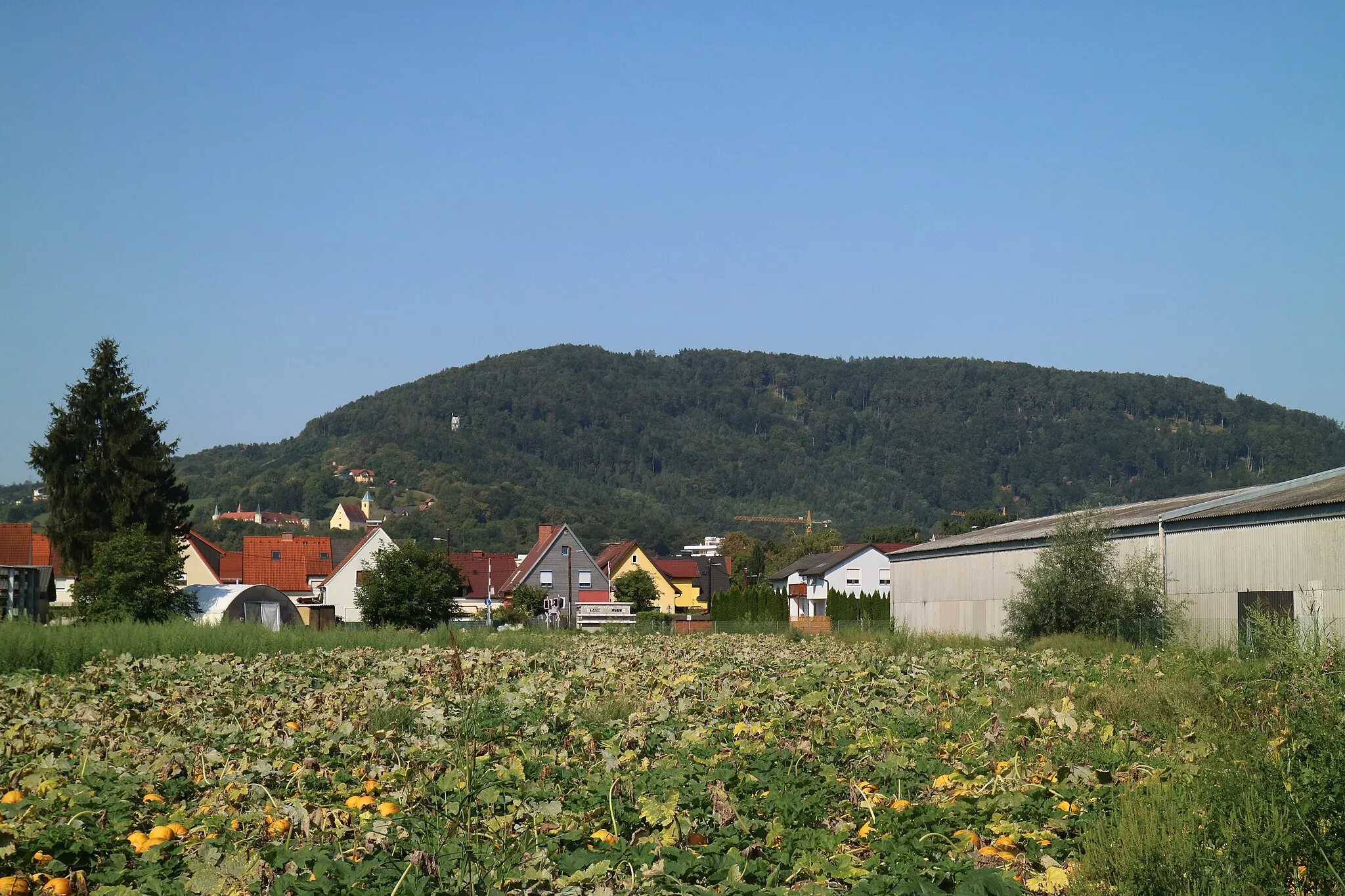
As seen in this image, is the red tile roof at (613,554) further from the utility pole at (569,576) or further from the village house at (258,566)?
the village house at (258,566)

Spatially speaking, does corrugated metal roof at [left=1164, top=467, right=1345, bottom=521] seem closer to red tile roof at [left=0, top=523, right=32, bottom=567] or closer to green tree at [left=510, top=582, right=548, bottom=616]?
green tree at [left=510, top=582, right=548, bottom=616]

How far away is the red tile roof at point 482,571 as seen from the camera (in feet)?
303

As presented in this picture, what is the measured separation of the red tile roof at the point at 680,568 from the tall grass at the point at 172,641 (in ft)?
266

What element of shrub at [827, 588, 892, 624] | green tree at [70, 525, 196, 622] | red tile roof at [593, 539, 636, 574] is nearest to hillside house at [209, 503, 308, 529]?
red tile roof at [593, 539, 636, 574]

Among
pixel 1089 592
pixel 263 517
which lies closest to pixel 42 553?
pixel 1089 592

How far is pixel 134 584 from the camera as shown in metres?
40.0

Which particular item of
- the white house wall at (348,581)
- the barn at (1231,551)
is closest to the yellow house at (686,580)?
the white house wall at (348,581)

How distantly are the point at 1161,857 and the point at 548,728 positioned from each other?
6.43m

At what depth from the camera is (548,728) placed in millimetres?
11391

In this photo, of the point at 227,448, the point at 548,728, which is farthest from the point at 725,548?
the point at 548,728

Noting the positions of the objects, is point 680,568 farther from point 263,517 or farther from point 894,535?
point 263,517

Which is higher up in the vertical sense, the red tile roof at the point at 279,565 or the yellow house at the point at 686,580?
the red tile roof at the point at 279,565

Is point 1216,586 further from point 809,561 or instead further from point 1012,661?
point 809,561

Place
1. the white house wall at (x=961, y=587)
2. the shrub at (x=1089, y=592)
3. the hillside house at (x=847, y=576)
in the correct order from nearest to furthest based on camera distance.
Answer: the shrub at (x=1089, y=592) → the white house wall at (x=961, y=587) → the hillside house at (x=847, y=576)
